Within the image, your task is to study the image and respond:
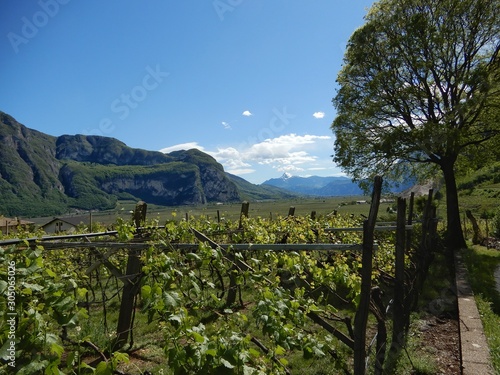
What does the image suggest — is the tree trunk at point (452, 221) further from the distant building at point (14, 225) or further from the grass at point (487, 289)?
the distant building at point (14, 225)

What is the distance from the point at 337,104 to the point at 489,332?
15.9 m

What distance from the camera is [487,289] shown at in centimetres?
980

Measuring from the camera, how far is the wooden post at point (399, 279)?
568 centimetres

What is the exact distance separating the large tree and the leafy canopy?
0.05 metres

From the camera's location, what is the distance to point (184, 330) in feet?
8.28

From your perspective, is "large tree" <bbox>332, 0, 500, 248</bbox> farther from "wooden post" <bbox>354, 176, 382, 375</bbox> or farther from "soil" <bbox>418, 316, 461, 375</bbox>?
"wooden post" <bbox>354, 176, 382, 375</bbox>

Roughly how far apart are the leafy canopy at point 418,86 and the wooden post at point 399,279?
1162cm

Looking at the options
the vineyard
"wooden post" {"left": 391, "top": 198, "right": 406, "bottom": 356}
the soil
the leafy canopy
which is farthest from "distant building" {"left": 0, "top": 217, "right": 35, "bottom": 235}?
the leafy canopy

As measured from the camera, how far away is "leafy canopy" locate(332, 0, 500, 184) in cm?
1555

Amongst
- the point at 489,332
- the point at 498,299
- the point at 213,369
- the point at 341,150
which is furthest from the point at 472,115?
the point at 213,369

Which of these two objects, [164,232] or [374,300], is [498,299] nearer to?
[374,300]

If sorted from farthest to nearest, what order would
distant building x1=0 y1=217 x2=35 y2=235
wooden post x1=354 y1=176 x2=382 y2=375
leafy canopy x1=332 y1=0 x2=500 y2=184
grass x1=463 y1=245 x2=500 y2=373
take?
distant building x1=0 y1=217 x2=35 y2=235, leafy canopy x1=332 y1=0 x2=500 y2=184, grass x1=463 y1=245 x2=500 y2=373, wooden post x1=354 y1=176 x2=382 y2=375

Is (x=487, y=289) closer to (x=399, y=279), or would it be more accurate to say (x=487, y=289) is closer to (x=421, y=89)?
(x=399, y=279)

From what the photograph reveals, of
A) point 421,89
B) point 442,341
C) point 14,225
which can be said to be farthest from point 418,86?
point 14,225
